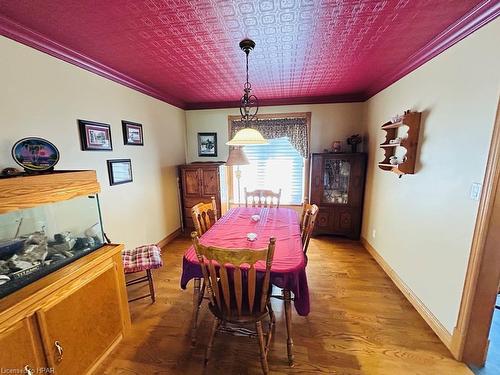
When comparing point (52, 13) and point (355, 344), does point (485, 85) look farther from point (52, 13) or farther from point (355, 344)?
point (52, 13)

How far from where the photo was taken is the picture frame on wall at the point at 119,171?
245 centimetres

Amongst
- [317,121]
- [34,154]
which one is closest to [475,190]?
[317,121]

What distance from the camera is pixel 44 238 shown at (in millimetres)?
A: 1373

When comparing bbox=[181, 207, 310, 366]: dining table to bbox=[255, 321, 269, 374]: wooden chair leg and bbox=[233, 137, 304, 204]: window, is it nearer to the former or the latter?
bbox=[255, 321, 269, 374]: wooden chair leg

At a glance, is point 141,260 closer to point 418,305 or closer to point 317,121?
point 418,305

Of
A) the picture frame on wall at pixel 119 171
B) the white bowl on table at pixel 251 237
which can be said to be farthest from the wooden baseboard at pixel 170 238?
the white bowl on table at pixel 251 237

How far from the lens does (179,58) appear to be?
212 centimetres

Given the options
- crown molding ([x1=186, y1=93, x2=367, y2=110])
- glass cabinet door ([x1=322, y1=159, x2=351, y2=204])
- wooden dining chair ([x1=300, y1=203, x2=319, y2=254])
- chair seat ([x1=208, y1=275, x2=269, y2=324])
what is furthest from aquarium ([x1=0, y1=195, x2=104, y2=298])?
glass cabinet door ([x1=322, y1=159, x2=351, y2=204])

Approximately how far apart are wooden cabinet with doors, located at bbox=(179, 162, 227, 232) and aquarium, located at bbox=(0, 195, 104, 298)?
2.13 m

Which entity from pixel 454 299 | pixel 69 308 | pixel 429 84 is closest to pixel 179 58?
pixel 69 308

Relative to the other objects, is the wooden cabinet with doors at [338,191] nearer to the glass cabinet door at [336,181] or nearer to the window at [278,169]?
the glass cabinet door at [336,181]

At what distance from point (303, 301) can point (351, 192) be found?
2.54 metres

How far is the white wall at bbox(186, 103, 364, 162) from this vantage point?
12.1 feet

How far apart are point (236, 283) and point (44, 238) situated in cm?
125
